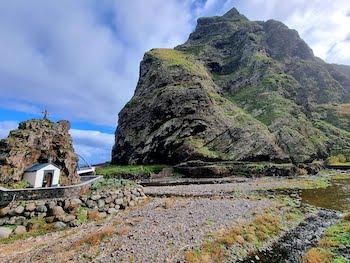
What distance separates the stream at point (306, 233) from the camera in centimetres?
2429

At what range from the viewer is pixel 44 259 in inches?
874

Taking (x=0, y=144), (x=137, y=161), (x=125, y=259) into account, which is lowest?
(x=125, y=259)

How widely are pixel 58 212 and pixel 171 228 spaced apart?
43.4 ft

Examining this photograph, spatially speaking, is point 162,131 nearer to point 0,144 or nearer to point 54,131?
point 54,131

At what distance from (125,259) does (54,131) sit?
106 feet

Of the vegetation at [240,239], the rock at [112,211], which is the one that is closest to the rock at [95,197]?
the rock at [112,211]

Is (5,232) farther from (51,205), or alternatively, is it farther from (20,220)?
(51,205)

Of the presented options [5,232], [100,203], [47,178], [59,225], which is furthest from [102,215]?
[47,178]

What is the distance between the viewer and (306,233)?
3128cm

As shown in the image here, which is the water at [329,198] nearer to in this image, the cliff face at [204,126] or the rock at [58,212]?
the rock at [58,212]

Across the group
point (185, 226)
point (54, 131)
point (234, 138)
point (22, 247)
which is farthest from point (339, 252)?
point (234, 138)

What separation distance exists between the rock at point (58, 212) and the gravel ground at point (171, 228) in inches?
275

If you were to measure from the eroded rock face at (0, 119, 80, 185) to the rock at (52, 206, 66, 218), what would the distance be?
8.62 metres

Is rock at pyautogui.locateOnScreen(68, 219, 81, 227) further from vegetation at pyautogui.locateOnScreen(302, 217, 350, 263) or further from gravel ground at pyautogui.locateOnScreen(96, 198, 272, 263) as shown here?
vegetation at pyautogui.locateOnScreen(302, 217, 350, 263)
